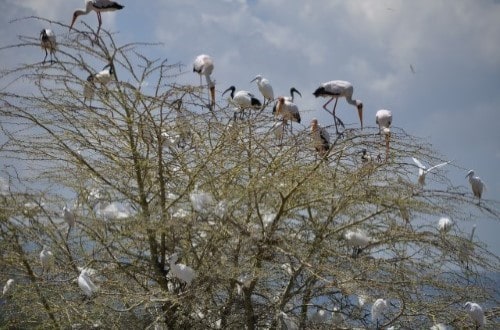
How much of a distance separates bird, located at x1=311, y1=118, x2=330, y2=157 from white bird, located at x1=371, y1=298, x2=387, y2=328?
3.47 ft

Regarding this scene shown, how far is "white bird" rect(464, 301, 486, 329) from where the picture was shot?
4.21 meters

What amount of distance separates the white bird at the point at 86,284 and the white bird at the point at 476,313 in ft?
8.63

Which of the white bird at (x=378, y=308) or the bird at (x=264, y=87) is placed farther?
the bird at (x=264, y=87)

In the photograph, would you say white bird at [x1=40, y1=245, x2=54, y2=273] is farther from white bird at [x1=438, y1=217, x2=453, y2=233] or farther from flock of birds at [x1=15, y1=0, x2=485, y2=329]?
white bird at [x1=438, y1=217, x2=453, y2=233]

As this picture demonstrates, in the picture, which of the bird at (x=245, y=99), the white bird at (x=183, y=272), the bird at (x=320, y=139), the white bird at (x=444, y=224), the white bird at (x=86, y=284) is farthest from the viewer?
the bird at (x=245, y=99)

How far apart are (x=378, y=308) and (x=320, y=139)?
4.08 feet

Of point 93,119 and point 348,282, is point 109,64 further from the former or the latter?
point 348,282

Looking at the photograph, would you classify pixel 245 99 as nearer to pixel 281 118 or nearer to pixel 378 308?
pixel 281 118

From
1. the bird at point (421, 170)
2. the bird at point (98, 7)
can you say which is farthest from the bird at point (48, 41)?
the bird at point (421, 170)

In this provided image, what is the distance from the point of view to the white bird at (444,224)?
4427 millimetres

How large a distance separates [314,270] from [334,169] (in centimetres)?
80

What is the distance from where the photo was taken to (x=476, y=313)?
13.8ft

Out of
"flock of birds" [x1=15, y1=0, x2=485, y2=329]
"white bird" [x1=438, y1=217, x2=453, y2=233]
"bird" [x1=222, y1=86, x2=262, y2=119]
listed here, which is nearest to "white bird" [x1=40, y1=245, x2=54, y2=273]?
"flock of birds" [x1=15, y1=0, x2=485, y2=329]

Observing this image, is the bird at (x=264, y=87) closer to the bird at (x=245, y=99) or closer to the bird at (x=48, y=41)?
the bird at (x=245, y=99)
